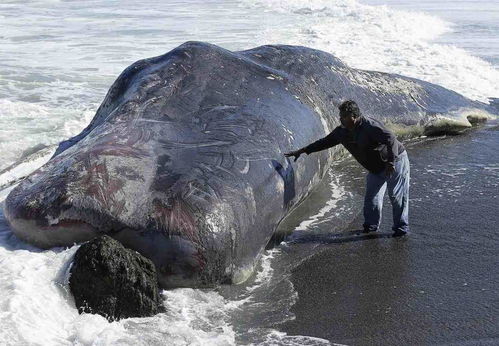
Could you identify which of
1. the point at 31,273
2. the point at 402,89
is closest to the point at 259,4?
the point at 402,89


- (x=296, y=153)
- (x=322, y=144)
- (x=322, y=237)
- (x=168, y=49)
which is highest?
(x=322, y=144)

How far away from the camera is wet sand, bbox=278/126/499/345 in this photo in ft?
16.8

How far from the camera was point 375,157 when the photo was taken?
268 inches

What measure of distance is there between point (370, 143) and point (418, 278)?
1.34 metres

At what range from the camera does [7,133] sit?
1107cm

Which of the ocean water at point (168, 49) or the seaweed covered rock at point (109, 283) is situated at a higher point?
the seaweed covered rock at point (109, 283)

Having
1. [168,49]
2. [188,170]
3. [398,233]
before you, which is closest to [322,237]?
[398,233]

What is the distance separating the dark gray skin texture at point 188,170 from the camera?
5.74 meters

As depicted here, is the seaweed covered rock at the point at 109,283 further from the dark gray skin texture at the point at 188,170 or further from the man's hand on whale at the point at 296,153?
the man's hand on whale at the point at 296,153

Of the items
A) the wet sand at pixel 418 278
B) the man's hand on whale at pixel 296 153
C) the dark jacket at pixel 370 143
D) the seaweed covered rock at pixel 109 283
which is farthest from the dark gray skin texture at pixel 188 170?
the wet sand at pixel 418 278

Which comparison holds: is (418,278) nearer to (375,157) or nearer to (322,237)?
(322,237)

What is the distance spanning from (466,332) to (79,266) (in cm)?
258

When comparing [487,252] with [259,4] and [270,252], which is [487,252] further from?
[259,4]

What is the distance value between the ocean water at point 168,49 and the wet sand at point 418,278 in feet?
0.75
